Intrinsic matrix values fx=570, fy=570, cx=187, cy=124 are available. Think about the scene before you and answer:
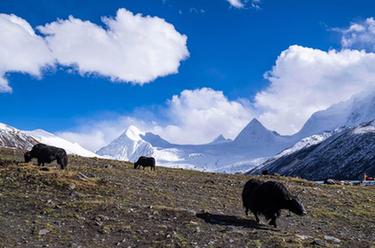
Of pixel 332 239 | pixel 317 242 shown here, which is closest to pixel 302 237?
pixel 317 242

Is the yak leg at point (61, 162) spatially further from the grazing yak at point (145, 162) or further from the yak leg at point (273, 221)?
the grazing yak at point (145, 162)

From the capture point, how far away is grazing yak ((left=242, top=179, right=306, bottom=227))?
2423 centimetres

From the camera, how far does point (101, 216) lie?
21547mm

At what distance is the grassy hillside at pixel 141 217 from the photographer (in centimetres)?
1931

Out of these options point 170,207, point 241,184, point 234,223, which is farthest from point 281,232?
point 241,184

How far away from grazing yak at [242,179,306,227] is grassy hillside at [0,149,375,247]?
70 cm

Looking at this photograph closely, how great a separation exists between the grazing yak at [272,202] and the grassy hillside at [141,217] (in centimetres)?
70

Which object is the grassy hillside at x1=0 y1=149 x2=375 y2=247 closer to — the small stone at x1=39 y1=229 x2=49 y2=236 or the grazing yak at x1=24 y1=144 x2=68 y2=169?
the small stone at x1=39 y1=229 x2=49 y2=236

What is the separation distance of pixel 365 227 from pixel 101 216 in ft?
40.7

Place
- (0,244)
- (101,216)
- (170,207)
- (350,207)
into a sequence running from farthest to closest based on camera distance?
(350,207)
(170,207)
(101,216)
(0,244)

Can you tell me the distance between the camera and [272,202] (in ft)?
79.7

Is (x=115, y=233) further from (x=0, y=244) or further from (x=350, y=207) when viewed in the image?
(x=350, y=207)

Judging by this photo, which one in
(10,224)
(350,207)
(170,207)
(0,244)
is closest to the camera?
(0,244)

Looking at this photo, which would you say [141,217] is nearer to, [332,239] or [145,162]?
[332,239]
